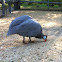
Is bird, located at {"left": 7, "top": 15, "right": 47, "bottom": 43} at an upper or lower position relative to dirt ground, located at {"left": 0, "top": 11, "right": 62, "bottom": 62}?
upper

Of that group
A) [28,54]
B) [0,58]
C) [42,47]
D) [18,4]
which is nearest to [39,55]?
[28,54]

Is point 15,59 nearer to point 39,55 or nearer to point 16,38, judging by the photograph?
point 39,55

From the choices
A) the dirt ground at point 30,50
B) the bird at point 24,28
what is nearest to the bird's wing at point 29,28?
the bird at point 24,28

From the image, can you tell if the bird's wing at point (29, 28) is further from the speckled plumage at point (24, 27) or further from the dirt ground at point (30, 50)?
the dirt ground at point (30, 50)

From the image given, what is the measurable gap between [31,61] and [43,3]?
8.24 m

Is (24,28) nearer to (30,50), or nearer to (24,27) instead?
(24,27)

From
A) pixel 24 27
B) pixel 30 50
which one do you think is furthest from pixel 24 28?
pixel 30 50

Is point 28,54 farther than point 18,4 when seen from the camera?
No

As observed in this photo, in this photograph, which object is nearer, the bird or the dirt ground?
the dirt ground

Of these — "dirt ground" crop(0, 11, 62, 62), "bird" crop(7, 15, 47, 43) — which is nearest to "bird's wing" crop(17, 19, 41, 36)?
"bird" crop(7, 15, 47, 43)

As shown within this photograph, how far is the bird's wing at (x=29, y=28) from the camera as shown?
3.54 m

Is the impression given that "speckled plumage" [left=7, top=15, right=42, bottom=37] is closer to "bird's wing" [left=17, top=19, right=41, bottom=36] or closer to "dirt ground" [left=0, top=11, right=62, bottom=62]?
"bird's wing" [left=17, top=19, right=41, bottom=36]

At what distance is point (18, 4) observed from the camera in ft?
Result: 34.6

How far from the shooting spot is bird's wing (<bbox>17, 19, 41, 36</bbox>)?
11.6 ft
